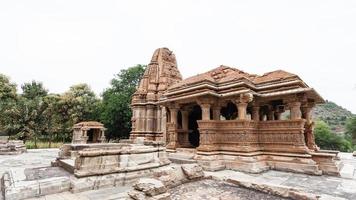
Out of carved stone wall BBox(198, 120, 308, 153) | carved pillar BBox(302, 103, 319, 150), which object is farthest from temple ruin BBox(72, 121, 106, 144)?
carved pillar BBox(302, 103, 319, 150)

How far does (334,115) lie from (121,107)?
7763 centimetres

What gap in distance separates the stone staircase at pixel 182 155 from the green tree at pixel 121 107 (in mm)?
18502

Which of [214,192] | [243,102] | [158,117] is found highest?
[243,102]

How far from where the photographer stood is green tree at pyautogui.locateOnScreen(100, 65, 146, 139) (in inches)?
1110

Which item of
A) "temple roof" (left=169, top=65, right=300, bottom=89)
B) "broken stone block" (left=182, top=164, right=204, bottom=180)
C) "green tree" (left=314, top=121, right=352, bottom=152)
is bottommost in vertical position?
"green tree" (left=314, top=121, right=352, bottom=152)

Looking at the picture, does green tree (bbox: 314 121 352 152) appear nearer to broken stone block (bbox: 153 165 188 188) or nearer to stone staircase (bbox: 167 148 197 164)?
stone staircase (bbox: 167 148 197 164)

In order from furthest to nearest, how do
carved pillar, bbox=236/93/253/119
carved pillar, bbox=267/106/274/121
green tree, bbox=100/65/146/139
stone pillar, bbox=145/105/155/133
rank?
1. green tree, bbox=100/65/146/139
2. stone pillar, bbox=145/105/155/133
3. carved pillar, bbox=267/106/274/121
4. carved pillar, bbox=236/93/253/119

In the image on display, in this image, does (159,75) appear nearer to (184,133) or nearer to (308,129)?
(184,133)

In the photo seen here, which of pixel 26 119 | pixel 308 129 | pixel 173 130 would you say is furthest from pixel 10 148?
pixel 308 129

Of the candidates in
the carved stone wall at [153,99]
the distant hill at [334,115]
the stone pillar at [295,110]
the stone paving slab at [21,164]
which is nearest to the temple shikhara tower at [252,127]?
the stone pillar at [295,110]

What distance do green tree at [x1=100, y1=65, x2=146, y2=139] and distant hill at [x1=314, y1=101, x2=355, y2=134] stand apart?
6183 cm

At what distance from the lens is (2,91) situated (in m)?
28.0

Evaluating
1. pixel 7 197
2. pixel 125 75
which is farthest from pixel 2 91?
pixel 7 197

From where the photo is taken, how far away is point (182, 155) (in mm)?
9977
